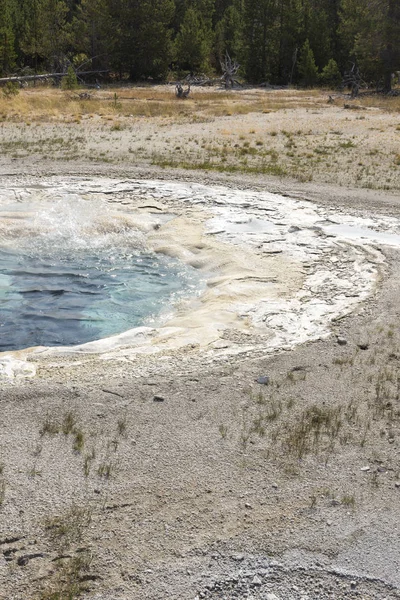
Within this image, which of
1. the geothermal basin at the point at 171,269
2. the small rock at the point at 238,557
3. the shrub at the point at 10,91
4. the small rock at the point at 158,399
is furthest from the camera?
the shrub at the point at 10,91

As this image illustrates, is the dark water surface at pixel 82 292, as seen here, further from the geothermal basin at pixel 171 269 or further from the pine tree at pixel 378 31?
the pine tree at pixel 378 31

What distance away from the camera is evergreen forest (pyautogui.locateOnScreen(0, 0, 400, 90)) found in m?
51.0

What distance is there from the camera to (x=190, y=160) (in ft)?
70.1

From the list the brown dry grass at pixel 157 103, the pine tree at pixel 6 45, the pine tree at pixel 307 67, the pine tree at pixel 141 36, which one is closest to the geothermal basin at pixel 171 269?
the brown dry grass at pixel 157 103

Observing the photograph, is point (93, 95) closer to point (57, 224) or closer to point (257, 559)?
point (57, 224)

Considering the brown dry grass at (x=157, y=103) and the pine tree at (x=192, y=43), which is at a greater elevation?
the pine tree at (x=192, y=43)

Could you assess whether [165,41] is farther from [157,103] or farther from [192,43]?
[157,103]

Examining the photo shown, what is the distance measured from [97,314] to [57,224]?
4.29 m

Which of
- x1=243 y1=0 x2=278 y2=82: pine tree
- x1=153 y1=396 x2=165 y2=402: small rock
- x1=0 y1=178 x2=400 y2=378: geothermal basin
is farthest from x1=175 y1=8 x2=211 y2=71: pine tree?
x1=153 y1=396 x2=165 y2=402: small rock

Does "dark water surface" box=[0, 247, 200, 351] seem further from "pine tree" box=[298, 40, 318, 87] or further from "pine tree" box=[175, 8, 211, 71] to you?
"pine tree" box=[175, 8, 211, 71]

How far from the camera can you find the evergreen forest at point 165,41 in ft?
167

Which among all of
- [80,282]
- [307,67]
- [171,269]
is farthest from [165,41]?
[80,282]

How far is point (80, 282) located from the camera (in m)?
12.4

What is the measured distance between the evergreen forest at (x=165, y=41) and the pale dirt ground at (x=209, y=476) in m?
43.7
